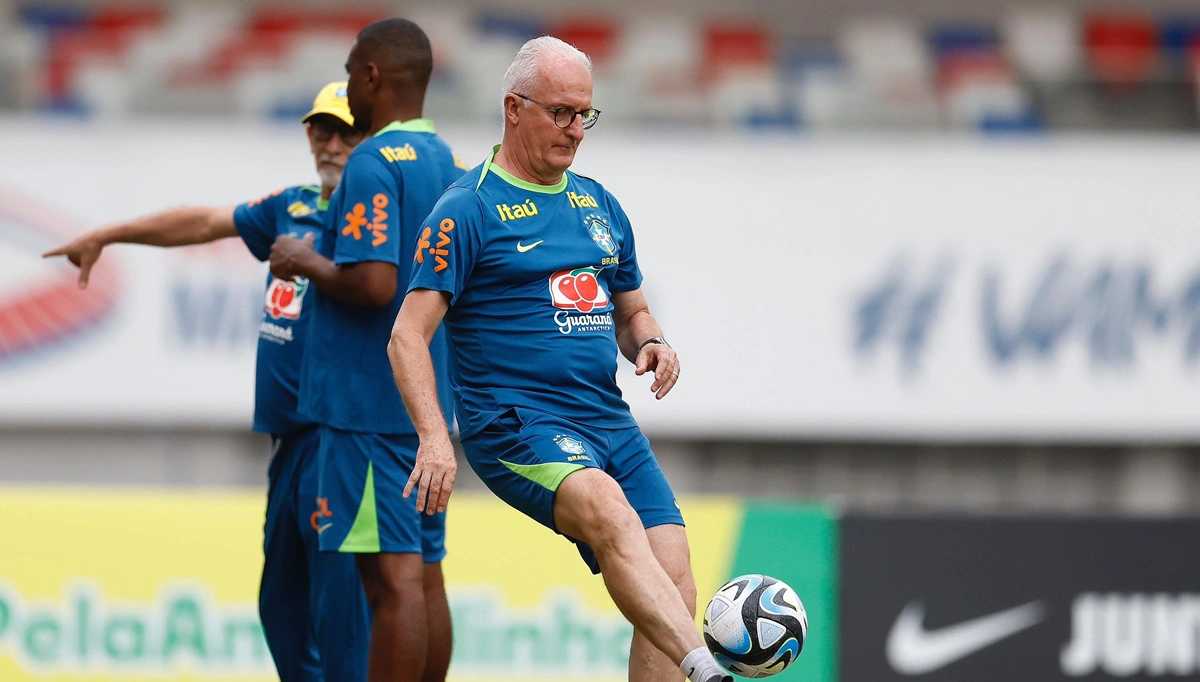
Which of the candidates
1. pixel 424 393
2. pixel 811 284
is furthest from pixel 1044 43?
pixel 424 393

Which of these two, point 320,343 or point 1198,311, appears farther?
point 1198,311

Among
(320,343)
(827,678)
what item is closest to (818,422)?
(827,678)

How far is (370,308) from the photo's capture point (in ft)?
17.6

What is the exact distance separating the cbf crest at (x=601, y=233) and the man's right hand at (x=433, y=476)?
851mm

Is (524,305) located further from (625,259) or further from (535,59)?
(535,59)

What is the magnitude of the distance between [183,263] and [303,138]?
4.48 feet

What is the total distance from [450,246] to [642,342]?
0.79m

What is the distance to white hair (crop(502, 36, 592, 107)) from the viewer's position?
4.76m

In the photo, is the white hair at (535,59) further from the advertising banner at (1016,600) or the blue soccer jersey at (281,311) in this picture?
the advertising banner at (1016,600)

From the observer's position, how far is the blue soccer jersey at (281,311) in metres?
5.70

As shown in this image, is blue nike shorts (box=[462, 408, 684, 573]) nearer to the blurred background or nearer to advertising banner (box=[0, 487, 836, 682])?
advertising banner (box=[0, 487, 836, 682])

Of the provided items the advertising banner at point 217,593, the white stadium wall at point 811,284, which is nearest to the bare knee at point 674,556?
the advertising banner at point 217,593

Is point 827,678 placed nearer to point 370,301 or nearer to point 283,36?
point 370,301

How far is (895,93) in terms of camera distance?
538 inches
